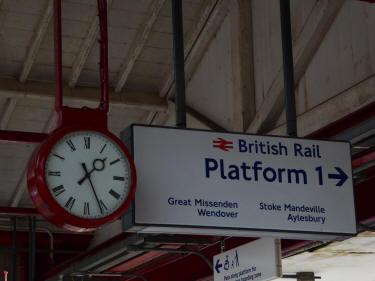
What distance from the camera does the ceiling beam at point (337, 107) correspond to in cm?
895

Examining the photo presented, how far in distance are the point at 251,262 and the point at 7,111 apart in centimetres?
557

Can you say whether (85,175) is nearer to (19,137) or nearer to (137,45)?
(19,137)

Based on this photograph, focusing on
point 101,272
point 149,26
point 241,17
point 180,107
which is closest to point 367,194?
point 180,107

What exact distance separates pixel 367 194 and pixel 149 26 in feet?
14.9

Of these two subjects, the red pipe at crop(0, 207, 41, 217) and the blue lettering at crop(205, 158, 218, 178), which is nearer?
the blue lettering at crop(205, 158, 218, 178)

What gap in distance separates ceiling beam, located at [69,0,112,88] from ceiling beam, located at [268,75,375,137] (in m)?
3.09

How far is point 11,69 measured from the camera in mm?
12844

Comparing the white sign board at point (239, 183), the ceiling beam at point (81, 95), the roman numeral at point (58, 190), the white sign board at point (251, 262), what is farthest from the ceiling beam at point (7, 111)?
the roman numeral at point (58, 190)

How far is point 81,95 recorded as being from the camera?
43.0 ft

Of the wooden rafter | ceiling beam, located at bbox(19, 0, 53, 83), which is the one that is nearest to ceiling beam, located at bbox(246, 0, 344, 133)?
the wooden rafter

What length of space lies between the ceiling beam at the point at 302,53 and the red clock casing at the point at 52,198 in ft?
14.1

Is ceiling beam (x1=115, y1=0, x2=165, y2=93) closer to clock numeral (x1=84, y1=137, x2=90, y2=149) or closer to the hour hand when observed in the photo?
clock numeral (x1=84, y1=137, x2=90, y2=149)

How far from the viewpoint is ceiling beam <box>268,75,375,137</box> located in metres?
8.95

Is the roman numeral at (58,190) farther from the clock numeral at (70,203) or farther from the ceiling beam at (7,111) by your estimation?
the ceiling beam at (7,111)
